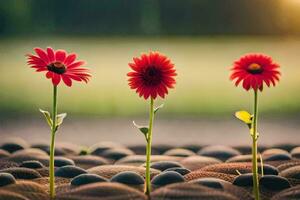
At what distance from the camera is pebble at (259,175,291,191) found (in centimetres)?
200

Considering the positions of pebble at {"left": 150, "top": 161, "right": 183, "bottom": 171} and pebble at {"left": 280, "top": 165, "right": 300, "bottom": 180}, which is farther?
pebble at {"left": 150, "top": 161, "right": 183, "bottom": 171}

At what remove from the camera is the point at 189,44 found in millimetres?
4902

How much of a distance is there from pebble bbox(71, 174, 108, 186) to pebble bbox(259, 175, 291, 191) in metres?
0.49

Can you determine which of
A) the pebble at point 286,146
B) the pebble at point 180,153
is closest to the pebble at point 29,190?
the pebble at point 180,153

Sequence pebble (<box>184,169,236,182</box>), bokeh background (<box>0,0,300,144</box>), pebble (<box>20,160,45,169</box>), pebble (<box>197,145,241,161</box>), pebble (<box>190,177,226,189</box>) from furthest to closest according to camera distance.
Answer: bokeh background (<box>0,0,300,144</box>) → pebble (<box>197,145,241,161</box>) → pebble (<box>20,160,45,169</box>) → pebble (<box>184,169,236,182</box>) → pebble (<box>190,177,226,189</box>)

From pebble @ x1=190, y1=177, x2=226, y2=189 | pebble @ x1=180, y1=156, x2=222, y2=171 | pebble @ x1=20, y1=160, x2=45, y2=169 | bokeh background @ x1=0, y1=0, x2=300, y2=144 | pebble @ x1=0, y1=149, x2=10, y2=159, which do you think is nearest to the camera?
pebble @ x1=190, y1=177, x2=226, y2=189

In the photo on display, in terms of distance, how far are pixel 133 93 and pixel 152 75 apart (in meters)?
2.69

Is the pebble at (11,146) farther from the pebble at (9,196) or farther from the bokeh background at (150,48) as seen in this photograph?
the bokeh background at (150,48)

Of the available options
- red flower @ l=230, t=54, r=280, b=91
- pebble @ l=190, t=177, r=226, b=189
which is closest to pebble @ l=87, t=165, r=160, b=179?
pebble @ l=190, t=177, r=226, b=189

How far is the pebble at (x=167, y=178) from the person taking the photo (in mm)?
1982

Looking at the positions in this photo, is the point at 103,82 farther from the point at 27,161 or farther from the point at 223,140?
the point at 27,161

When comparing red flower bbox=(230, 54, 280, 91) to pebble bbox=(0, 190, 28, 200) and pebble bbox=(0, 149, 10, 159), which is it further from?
pebble bbox=(0, 149, 10, 159)

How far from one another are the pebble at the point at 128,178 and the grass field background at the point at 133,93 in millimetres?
2103

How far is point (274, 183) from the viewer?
2.01m
